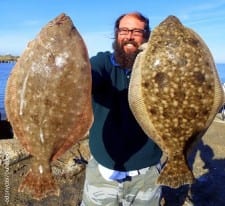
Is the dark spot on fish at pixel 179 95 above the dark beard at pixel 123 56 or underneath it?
underneath

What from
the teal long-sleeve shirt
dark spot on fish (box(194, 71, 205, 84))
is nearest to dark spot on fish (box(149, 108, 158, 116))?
dark spot on fish (box(194, 71, 205, 84))

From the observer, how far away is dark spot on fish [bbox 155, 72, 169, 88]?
8.68ft

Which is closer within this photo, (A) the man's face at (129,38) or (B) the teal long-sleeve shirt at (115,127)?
(A) the man's face at (129,38)

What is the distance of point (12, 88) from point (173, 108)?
0.99m

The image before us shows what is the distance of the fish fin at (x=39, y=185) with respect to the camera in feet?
8.70

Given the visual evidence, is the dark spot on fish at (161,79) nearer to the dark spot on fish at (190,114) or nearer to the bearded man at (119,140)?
the dark spot on fish at (190,114)

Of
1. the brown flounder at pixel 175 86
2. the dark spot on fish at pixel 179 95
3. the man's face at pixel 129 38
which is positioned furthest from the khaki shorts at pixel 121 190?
the dark spot on fish at pixel 179 95

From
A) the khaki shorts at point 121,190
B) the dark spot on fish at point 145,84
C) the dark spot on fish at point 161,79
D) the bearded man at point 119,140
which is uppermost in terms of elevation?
the dark spot on fish at point 161,79

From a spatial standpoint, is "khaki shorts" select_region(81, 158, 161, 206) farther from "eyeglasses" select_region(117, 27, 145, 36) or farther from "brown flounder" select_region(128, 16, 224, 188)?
"brown flounder" select_region(128, 16, 224, 188)

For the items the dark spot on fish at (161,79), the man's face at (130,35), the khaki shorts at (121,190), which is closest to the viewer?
the dark spot on fish at (161,79)

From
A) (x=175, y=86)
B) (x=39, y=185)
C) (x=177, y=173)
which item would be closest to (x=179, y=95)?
(x=175, y=86)

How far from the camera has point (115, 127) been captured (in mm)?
4215

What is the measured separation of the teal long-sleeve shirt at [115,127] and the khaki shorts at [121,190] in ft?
0.47

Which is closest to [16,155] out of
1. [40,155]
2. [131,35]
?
[131,35]
